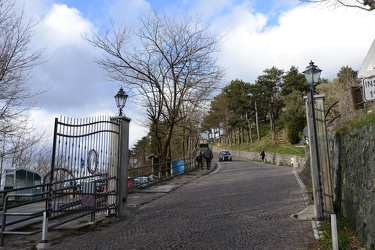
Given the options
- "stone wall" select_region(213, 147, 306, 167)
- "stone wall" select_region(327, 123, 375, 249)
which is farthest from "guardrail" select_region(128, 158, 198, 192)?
"stone wall" select_region(213, 147, 306, 167)

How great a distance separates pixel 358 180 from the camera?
6.71 m

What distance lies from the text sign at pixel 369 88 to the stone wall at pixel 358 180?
1993mm

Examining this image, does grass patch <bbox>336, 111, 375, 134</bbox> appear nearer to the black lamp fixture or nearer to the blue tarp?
the black lamp fixture

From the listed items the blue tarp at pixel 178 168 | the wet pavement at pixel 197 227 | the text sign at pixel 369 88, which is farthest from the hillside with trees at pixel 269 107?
the text sign at pixel 369 88

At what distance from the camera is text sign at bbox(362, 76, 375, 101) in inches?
161

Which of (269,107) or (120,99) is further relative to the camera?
(269,107)

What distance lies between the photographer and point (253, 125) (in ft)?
238

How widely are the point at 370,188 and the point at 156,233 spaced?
4356 millimetres

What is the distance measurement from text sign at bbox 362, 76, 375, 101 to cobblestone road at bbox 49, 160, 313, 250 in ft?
10.8

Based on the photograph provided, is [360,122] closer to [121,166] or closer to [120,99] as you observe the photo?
[121,166]

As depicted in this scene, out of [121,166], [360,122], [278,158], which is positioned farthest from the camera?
[278,158]

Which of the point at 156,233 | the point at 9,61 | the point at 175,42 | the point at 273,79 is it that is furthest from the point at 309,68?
the point at 273,79

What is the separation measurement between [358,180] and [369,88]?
10.6ft

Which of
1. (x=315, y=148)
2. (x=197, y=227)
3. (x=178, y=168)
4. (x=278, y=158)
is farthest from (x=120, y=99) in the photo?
(x=278, y=158)
